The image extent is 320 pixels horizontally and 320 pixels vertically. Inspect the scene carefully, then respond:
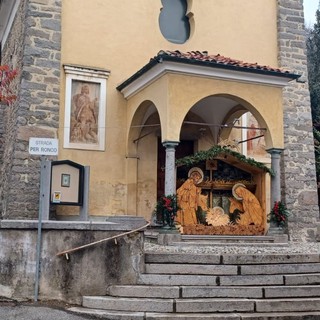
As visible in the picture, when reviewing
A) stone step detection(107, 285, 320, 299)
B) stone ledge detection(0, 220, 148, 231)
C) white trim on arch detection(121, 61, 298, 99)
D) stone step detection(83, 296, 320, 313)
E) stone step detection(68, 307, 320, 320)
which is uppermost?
white trim on arch detection(121, 61, 298, 99)

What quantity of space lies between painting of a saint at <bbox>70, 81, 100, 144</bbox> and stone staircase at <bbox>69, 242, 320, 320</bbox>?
482cm

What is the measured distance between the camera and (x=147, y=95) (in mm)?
10367

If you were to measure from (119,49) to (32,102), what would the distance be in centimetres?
251

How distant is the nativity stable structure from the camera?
32.8 feet

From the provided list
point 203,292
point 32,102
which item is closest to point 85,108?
point 32,102

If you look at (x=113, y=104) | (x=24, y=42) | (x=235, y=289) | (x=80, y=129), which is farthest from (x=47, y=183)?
(x=235, y=289)

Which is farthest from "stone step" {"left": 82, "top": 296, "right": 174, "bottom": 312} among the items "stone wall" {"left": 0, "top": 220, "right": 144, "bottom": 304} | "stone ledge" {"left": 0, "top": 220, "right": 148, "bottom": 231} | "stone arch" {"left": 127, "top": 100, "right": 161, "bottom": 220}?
"stone arch" {"left": 127, "top": 100, "right": 161, "bottom": 220}

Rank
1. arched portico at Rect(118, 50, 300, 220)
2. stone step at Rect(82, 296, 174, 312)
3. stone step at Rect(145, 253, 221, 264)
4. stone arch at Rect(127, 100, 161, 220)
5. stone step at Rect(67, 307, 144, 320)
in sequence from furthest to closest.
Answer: stone arch at Rect(127, 100, 161, 220), arched portico at Rect(118, 50, 300, 220), stone step at Rect(145, 253, 221, 264), stone step at Rect(82, 296, 174, 312), stone step at Rect(67, 307, 144, 320)

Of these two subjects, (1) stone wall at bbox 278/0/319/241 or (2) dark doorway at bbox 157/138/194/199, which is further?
(1) stone wall at bbox 278/0/319/241

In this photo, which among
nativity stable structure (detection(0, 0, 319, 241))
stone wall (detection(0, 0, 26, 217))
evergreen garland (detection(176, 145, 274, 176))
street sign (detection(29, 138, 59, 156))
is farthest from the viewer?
stone wall (detection(0, 0, 26, 217))

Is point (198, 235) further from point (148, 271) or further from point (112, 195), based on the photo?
point (148, 271)

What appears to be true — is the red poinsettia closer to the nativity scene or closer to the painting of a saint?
the nativity scene

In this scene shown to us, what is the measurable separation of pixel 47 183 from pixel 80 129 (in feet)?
6.39

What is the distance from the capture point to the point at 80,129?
1110 centimetres
